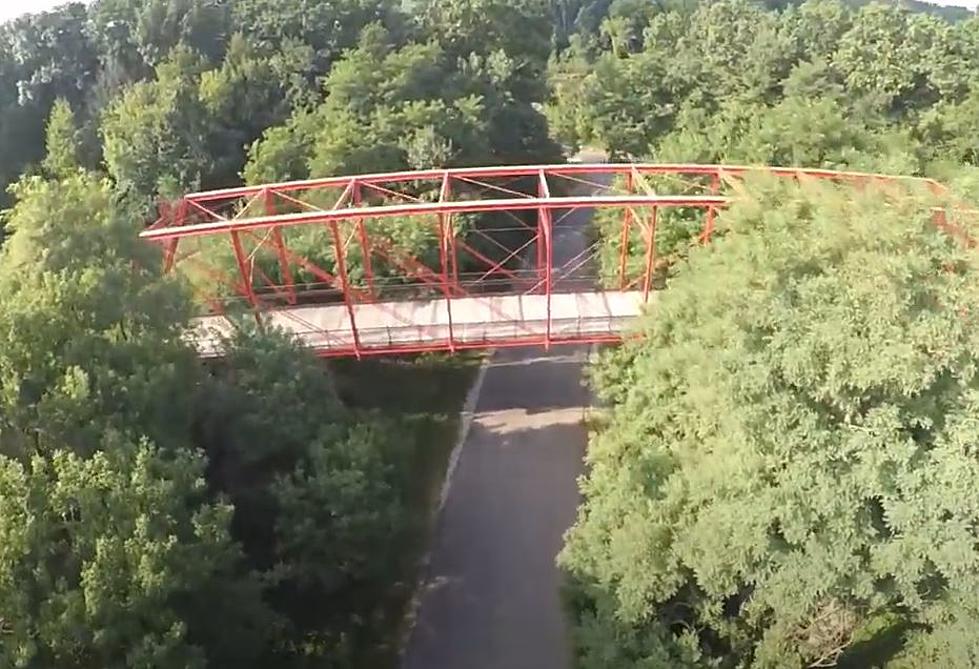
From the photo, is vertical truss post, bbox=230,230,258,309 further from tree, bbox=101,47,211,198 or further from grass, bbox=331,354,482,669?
tree, bbox=101,47,211,198

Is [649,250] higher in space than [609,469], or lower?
higher

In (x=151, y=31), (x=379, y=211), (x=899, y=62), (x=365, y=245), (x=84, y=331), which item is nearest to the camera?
(x=84, y=331)

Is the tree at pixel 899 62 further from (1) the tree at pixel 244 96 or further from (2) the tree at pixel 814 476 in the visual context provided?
(1) the tree at pixel 244 96

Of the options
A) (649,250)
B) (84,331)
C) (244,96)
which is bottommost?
(649,250)

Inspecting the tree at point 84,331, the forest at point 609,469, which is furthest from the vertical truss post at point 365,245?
the tree at point 84,331

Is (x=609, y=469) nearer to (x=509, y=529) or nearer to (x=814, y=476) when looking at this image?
(x=814, y=476)

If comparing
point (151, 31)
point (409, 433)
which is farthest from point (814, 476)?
point (151, 31)

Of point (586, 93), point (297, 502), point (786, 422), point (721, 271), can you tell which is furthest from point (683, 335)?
point (586, 93)
